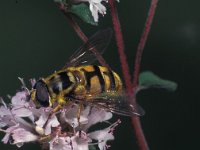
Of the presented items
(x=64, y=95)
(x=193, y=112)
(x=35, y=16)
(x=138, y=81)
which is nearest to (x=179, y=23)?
(x=193, y=112)

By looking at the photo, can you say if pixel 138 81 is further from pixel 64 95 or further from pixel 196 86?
pixel 196 86

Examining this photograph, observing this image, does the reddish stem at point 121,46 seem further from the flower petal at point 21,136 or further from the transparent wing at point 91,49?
the flower petal at point 21,136

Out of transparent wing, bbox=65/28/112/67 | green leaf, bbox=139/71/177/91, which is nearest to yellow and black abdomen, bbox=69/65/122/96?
transparent wing, bbox=65/28/112/67

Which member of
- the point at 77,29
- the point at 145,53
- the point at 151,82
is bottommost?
the point at 145,53

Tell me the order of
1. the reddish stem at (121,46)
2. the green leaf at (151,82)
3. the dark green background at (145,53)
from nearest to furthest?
the reddish stem at (121,46)
the green leaf at (151,82)
the dark green background at (145,53)

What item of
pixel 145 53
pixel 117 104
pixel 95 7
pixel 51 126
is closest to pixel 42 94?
pixel 51 126

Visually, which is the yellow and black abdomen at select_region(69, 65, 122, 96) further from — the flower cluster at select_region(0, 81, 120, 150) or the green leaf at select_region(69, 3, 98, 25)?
the green leaf at select_region(69, 3, 98, 25)

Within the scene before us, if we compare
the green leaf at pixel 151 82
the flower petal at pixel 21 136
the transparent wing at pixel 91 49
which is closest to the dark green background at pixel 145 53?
the green leaf at pixel 151 82

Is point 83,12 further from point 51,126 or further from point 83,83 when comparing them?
point 51,126
